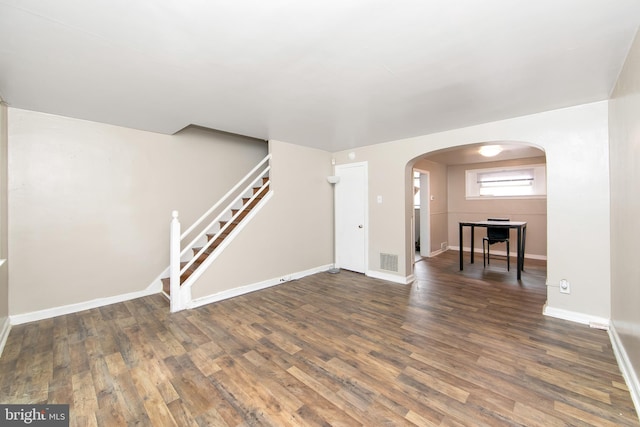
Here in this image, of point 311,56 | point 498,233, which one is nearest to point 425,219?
point 498,233

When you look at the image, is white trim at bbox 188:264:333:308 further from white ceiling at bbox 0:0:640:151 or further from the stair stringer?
white ceiling at bbox 0:0:640:151

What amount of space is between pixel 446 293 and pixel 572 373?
5.68 feet

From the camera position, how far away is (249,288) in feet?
12.5

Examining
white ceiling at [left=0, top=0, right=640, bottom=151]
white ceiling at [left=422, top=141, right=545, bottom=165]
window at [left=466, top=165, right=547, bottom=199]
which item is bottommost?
window at [left=466, top=165, right=547, bottom=199]

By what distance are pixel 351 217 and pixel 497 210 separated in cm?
401

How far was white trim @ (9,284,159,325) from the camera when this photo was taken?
281 cm

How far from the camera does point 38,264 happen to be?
2.90m

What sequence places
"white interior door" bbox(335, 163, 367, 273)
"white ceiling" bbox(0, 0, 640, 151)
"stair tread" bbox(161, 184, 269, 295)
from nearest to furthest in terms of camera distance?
"white ceiling" bbox(0, 0, 640, 151), "stair tread" bbox(161, 184, 269, 295), "white interior door" bbox(335, 163, 367, 273)

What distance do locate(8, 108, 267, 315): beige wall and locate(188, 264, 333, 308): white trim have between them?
96 centimetres

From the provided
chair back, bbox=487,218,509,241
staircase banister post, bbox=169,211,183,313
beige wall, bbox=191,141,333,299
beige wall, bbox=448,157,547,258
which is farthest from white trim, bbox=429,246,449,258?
staircase banister post, bbox=169,211,183,313

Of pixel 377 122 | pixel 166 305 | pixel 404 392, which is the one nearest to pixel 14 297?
pixel 166 305

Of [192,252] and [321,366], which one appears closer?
[321,366]

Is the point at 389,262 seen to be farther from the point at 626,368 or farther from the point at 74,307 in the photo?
the point at 74,307

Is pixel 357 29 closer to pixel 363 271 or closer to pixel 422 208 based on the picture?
pixel 363 271
